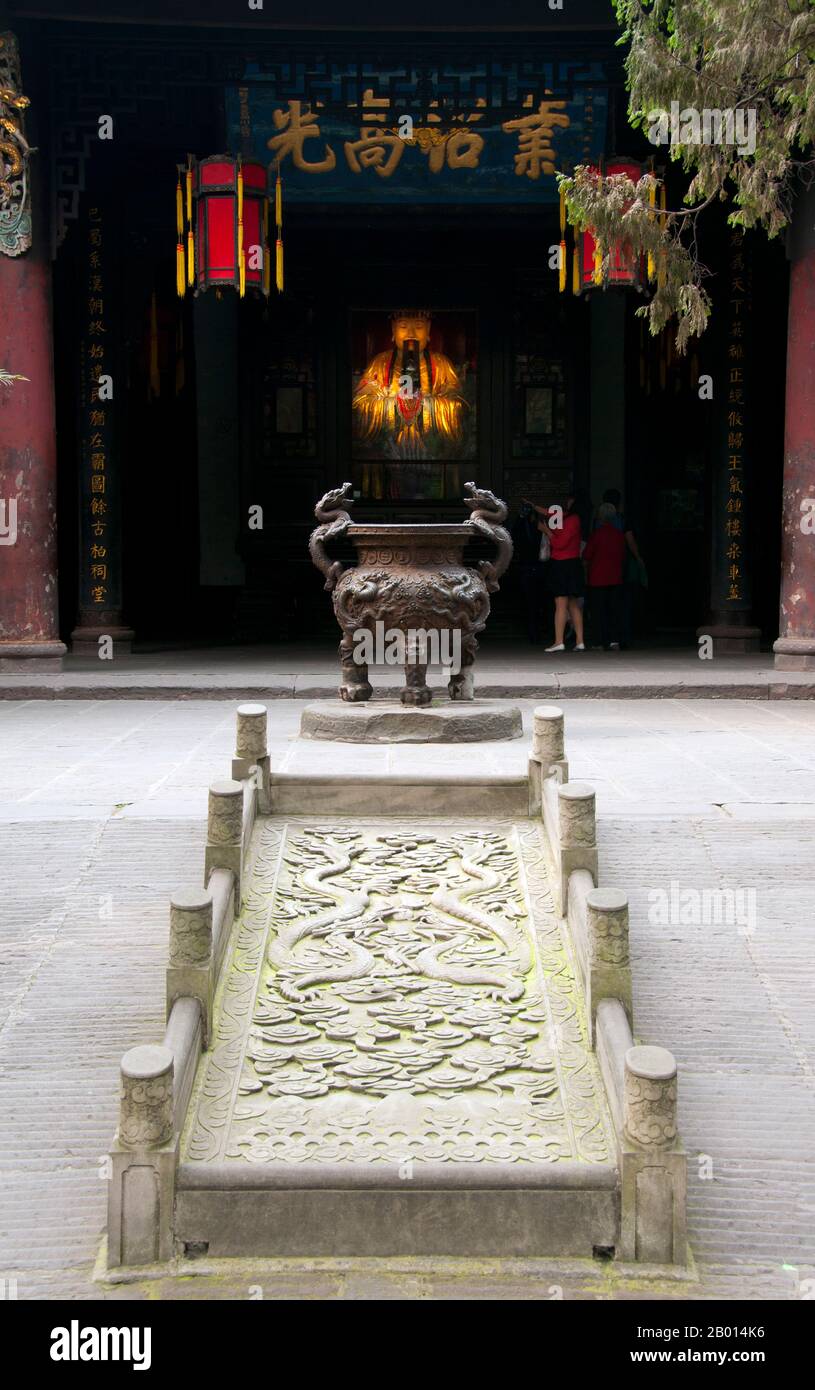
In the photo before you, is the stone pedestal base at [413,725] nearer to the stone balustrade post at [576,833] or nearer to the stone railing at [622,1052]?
the stone railing at [622,1052]

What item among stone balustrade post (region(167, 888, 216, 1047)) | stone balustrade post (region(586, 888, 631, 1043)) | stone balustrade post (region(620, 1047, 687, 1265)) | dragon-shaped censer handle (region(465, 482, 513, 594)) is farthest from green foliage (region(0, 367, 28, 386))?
stone balustrade post (region(620, 1047, 687, 1265))

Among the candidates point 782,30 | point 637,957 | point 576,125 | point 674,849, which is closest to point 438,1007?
point 637,957

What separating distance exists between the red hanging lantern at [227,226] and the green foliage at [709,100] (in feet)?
11.5

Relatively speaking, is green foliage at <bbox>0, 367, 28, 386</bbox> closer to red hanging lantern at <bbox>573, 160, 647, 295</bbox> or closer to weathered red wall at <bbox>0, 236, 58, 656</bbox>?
weathered red wall at <bbox>0, 236, 58, 656</bbox>

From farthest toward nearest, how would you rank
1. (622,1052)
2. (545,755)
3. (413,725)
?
(413,725) < (545,755) < (622,1052)

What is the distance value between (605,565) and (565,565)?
27.4 inches

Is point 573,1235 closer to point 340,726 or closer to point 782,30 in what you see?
point 340,726

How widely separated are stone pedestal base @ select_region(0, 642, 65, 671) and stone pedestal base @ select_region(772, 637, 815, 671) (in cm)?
465

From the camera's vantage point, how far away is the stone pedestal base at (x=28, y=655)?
9.74 metres

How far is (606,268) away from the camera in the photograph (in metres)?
9.19

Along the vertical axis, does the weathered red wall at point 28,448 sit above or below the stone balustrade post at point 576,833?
above

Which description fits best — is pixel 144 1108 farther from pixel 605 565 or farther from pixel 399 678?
pixel 605 565

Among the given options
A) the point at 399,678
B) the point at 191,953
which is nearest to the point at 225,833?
the point at 191,953

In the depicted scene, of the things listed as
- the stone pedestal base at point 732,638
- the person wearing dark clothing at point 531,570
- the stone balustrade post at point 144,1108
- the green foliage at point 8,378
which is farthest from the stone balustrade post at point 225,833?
the person wearing dark clothing at point 531,570
